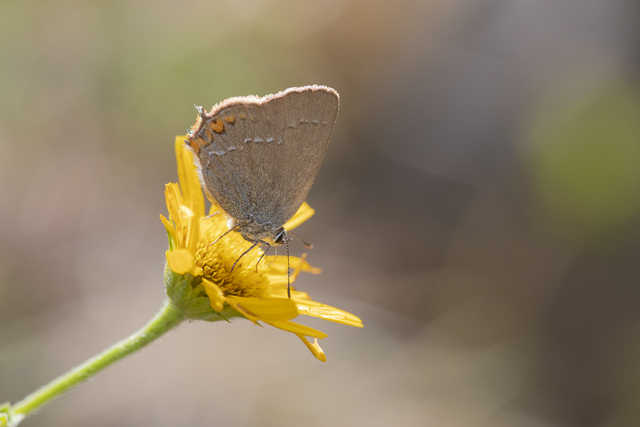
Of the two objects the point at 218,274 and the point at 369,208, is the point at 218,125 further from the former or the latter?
the point at 369,208

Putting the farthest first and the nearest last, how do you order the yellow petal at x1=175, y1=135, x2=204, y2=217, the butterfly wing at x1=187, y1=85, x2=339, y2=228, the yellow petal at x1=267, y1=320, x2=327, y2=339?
the yellow petal at x1=175, y1=135, x2=204, y2=217 → the butterfly wing at x1=187, y1=85, x2=339, y2=228 → the yellow petal at x1=267, y1=320, x2=327, y2=339

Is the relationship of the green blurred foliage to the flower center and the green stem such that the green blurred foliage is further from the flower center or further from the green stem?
the green stem

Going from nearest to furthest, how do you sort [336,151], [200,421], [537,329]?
[200,421]
[537,329]
[336,151]

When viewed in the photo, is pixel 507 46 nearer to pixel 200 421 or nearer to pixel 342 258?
pixel 342 258

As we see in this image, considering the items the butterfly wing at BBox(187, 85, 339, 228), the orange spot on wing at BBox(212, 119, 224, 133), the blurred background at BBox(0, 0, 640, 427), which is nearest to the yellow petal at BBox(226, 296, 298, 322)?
the butterfly wing at BBox(187, 85, 339, 228)

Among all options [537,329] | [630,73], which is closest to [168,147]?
[537,329]

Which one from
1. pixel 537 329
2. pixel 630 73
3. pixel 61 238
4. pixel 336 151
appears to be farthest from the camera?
pixel 336 151

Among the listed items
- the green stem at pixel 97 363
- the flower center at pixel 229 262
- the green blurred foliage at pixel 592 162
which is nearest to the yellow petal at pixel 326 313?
the flower center at pixel 229 262
